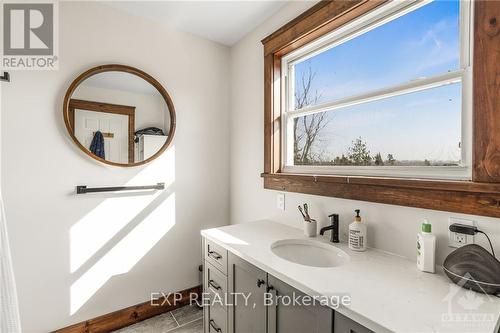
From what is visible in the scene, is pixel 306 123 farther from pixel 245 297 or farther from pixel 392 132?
pixel 245 297

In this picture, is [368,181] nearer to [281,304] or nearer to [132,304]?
[281,304]

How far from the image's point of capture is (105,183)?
1.87 meters

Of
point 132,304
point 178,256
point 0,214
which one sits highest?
point 0,214

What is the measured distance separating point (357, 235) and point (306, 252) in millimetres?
348

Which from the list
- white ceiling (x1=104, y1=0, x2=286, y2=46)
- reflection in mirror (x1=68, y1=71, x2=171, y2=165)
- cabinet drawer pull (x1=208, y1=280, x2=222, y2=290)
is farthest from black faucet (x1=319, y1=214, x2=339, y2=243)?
white ceiling (x1=104, y1=0, x2=286, y2=46)

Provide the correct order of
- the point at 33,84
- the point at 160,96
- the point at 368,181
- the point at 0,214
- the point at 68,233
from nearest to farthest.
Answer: the point at 0,214 → the point at 368,181 → the point at 33,84 → the point at 68,233 → the point at 160,96

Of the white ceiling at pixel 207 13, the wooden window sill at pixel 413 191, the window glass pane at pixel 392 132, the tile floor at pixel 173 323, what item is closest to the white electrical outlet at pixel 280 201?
the wooden window sill at pixel 413 191

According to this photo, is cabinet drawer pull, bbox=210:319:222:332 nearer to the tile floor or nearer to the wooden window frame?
the tile floor

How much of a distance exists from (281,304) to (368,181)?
76 centimetres

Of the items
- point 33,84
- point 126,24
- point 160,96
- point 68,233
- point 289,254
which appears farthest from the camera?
point 160,96

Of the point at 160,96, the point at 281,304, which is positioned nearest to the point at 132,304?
the point at 281,304

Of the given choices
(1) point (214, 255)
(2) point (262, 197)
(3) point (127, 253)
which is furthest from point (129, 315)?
(2) point (262, 197)

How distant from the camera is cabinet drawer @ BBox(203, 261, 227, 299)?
59.1 inches

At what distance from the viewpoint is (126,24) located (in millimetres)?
1935
